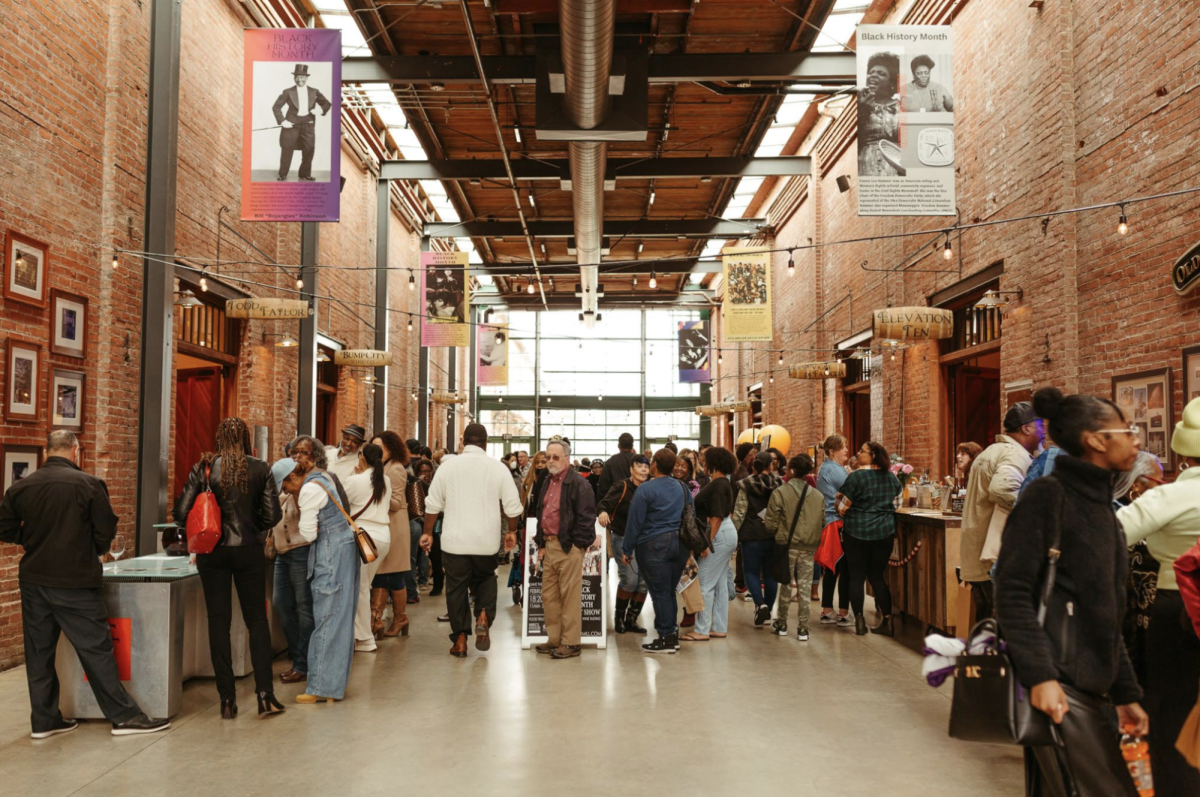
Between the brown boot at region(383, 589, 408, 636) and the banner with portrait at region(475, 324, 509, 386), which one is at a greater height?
the banner with portrait at region(475, 324, 509, 386)

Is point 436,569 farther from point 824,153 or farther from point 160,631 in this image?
point 824,153

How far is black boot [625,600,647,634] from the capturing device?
830 cm

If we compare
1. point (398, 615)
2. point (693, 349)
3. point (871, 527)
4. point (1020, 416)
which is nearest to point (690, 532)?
point (871, 527)

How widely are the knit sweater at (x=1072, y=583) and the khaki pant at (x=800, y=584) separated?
530 cm

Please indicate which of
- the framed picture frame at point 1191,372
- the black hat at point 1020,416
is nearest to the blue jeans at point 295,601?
the black hat at point 1020,416

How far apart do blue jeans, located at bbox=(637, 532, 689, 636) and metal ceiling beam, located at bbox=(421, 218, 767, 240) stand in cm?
1337

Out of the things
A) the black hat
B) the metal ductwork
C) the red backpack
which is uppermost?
the metal ductwork

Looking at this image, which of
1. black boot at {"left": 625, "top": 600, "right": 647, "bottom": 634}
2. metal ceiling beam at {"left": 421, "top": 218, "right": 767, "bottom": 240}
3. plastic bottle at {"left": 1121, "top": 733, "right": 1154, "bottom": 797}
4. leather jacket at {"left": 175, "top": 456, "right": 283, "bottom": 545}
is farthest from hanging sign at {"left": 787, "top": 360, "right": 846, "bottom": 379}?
plastic bottle at {"left": 1121, "top": 733, "right": 1154, "bottom": 797}

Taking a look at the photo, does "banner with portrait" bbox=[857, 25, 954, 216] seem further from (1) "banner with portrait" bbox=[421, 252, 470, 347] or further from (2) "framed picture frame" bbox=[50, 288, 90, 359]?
(1) "banner with portrait" bbox=[421, 252, 470, 347]

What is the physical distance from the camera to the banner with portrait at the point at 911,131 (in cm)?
804

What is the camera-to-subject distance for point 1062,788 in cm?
250

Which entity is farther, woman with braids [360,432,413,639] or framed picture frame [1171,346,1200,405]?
woman with braids [360,432,413,639]

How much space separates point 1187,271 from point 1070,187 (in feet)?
6.74

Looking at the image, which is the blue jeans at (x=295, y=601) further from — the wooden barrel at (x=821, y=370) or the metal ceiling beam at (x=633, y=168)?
the metal ceiling beam at (x=633, y=168)
